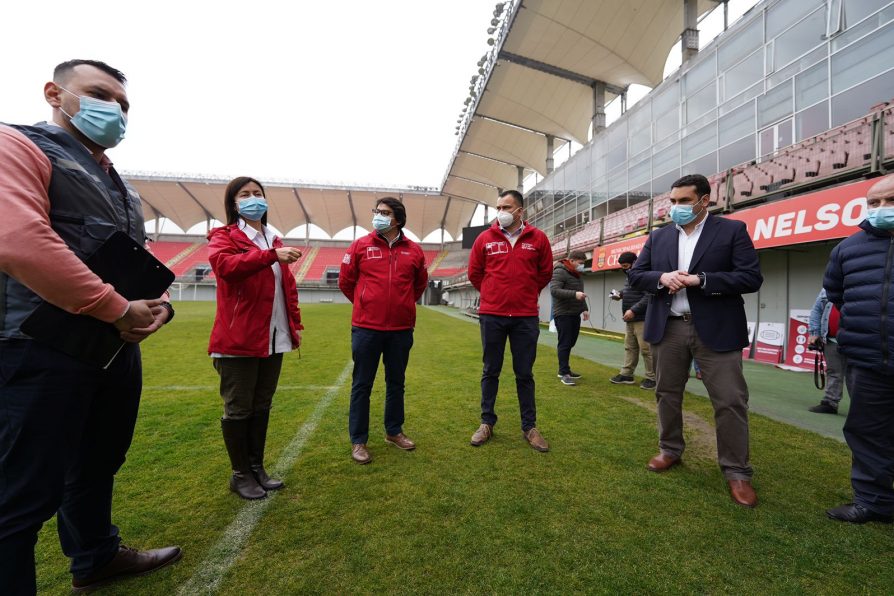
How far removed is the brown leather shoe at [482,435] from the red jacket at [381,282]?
103cm

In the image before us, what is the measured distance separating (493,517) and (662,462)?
4.47 ft

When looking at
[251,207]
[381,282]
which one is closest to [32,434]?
[251,207]

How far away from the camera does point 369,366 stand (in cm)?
285

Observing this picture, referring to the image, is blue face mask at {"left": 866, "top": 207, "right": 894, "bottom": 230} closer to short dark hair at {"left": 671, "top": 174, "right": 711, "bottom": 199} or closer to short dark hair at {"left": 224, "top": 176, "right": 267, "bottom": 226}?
short dark hair at {"left": 671, "top": 174, "right": 711, "bottom": 199}

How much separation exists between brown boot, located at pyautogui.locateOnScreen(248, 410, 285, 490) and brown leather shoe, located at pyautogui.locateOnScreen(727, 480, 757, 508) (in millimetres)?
2670

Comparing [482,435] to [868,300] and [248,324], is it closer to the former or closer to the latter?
[248,324]

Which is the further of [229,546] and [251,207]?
[251,207]

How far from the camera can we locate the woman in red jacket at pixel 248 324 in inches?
85.1

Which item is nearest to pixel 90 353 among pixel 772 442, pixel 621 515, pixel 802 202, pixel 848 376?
pixel 621 515

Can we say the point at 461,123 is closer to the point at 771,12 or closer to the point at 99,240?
the point at 771,12

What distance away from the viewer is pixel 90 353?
121cm

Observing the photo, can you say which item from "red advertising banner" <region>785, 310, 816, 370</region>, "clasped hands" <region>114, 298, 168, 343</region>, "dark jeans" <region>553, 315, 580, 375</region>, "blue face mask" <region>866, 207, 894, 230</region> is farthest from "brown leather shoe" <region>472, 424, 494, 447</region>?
"red advertising banner" <region>785, 310, 816, 370</region>

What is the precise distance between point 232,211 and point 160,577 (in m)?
1.83

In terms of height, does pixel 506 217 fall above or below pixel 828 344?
above
